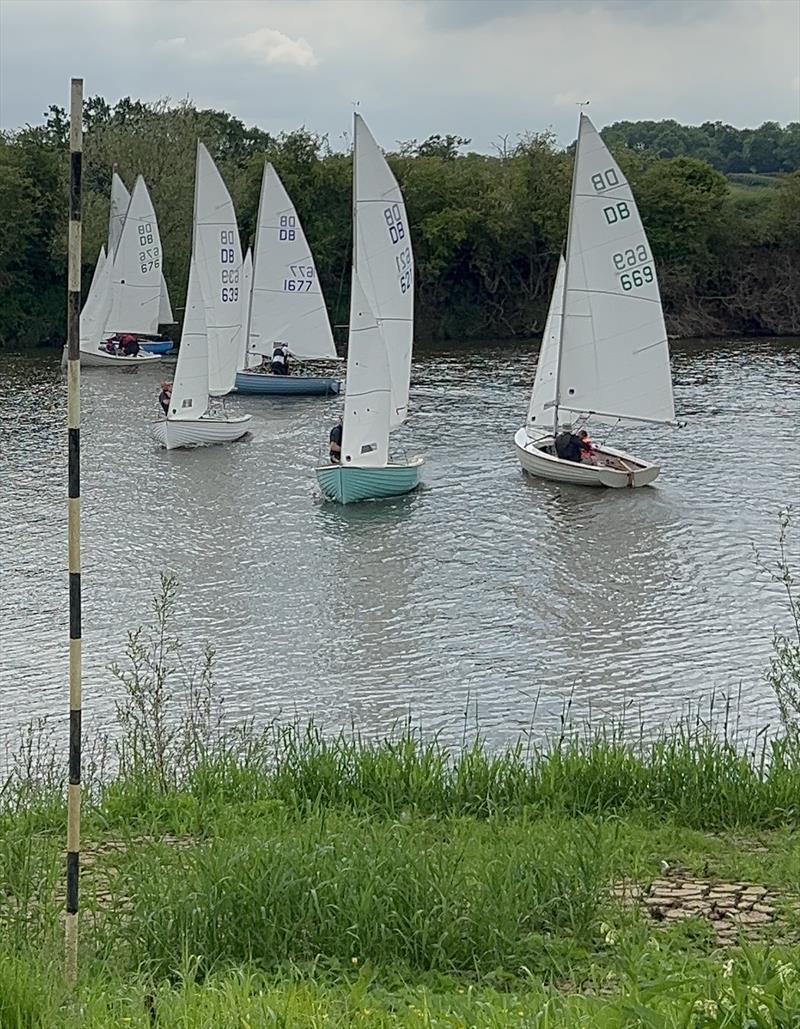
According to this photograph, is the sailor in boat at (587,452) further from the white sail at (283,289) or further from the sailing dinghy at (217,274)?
the white sail at (283,289)

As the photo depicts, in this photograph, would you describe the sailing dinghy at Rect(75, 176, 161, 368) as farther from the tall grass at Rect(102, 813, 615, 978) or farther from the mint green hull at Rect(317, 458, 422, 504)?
the tall grass at Rect(102, 813, 615, 978)

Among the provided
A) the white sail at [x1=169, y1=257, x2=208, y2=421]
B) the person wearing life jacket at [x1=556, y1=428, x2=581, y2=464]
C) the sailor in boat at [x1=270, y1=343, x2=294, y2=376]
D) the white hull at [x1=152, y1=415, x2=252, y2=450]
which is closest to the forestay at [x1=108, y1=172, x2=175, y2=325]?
the sailor in boat at [x1=270, y1=343, x2=294, y2=376]

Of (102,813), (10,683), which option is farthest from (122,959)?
(10,683)

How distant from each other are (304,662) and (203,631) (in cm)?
165

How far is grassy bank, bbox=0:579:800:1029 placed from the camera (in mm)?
4035

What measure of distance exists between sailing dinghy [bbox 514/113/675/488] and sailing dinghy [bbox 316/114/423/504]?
3.08m

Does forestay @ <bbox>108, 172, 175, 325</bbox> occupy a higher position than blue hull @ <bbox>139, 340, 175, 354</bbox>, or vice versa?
forestay @ <bbox>108, 172, 175, 325</bbox>

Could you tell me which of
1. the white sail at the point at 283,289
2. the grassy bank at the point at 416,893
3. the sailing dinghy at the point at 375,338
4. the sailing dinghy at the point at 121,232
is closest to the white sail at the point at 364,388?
the sailing dinghy at the point at 375,338

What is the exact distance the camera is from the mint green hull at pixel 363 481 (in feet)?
73.9

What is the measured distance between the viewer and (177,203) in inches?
2088

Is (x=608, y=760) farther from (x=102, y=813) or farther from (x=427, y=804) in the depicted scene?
(x=102, y=813)

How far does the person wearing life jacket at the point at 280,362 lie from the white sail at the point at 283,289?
321 millimetres

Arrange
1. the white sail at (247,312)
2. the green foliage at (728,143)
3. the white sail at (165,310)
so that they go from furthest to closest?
the green foliage at (728,143), the white sail at (165,310), the white sail at (247,312)

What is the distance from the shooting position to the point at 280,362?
38.2 metres
